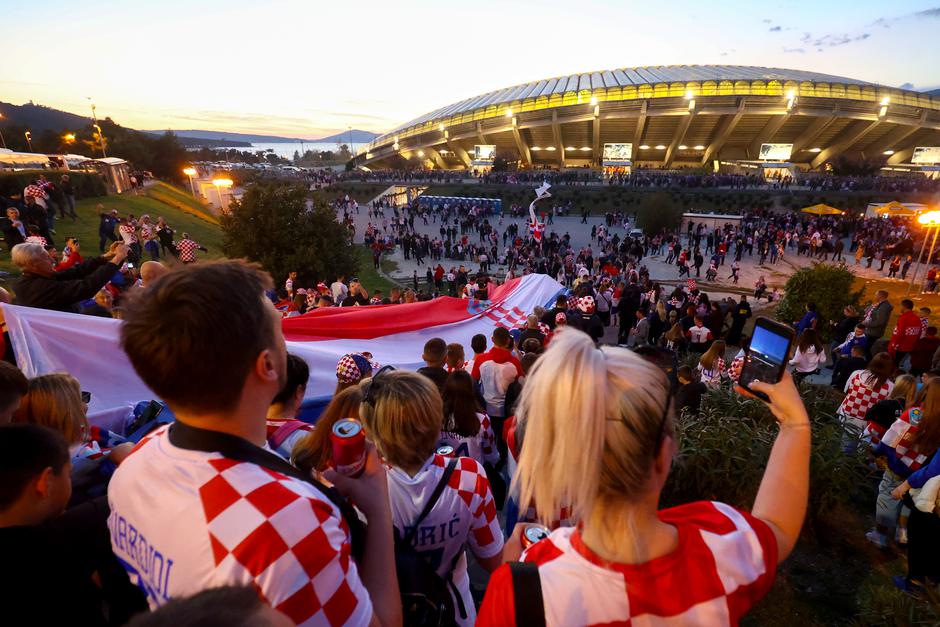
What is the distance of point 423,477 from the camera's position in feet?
6.72

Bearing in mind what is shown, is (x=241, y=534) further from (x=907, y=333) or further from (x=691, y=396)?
(x=907, y=333)

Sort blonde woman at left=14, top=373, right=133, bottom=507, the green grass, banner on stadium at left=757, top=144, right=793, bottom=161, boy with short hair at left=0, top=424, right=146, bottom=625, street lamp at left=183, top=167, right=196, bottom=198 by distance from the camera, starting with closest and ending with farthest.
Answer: boy with short hair at left=0, top=424, right=146, bottom=625 → blonde woman at left=14, top=373, right=133, bottom=507 → the green grass → street lamp at left=183, top=167, right=196, bottom=198 → banner on stadium at left=757, top=144, right=793, bottom=161

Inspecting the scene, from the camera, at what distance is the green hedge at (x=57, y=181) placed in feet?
68.4

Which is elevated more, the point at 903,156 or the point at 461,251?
the point at 903,156

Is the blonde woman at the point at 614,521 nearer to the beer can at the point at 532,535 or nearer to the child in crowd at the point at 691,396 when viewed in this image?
the beer can at the point at 532,535

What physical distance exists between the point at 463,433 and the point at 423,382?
1.59m

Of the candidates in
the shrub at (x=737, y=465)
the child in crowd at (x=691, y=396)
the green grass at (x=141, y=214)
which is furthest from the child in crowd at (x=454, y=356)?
the green grass at (x=141, y=214)

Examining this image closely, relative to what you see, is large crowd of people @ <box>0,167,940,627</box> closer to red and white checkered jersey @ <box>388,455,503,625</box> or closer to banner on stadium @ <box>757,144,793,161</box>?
red and white checkered jersey @ <box>388,455,503,625</box>

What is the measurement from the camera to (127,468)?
4.12ft

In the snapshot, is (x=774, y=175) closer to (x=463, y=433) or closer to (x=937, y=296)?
(x=937, y=296)

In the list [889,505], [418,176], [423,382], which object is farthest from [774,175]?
[423,382]

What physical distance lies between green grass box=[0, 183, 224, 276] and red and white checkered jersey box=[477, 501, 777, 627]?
1683 centimetres

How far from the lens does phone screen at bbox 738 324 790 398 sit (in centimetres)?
164

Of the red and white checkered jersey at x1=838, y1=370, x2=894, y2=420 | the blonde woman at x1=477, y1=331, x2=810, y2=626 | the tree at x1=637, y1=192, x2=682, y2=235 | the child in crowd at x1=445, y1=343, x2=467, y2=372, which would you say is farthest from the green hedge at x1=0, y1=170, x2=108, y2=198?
the tree at x1=637, y1=192, x2=682, y2=235
